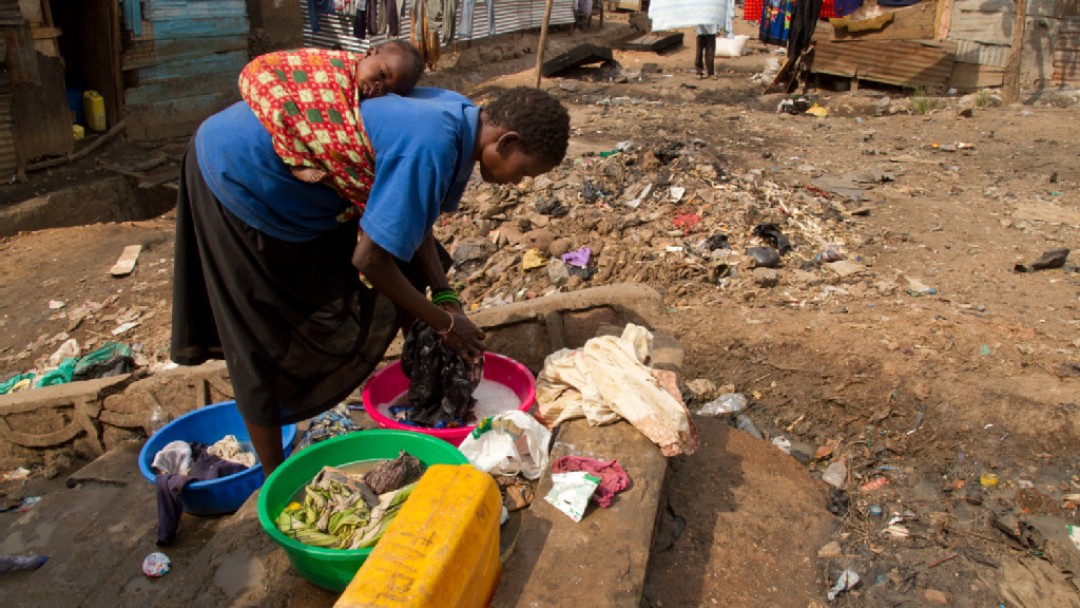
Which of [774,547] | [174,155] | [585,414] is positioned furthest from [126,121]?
[774,547]

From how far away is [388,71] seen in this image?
83.0 inches

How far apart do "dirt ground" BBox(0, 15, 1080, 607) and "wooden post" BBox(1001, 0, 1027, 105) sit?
1.81ft

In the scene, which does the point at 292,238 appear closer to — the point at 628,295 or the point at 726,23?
the point at 628,295

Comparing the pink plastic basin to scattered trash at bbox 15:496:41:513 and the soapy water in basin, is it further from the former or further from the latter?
scattered trash at bbox 15:496:41:513

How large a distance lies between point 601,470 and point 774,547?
74cm

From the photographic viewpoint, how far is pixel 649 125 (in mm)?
8703

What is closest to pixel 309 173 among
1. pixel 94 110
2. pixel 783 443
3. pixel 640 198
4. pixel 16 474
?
pixel 783 443

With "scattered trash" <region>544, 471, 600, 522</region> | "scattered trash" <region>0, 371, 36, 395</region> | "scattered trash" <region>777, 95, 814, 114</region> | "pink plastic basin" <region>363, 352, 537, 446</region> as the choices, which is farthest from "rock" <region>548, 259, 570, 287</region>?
"scattered trash" <region>777, 95, 814, 114</region>

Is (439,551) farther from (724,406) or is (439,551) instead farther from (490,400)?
(724,406)

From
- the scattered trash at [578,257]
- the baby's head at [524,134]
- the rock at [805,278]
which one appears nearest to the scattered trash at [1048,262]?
the rock at [805,278]

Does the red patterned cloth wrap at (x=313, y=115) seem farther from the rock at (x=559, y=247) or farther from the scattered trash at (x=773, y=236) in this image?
the scattered trash at (x=773, y=236)

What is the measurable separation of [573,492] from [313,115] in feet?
4.12

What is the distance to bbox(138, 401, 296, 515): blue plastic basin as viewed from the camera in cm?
291

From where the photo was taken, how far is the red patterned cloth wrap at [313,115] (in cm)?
194
